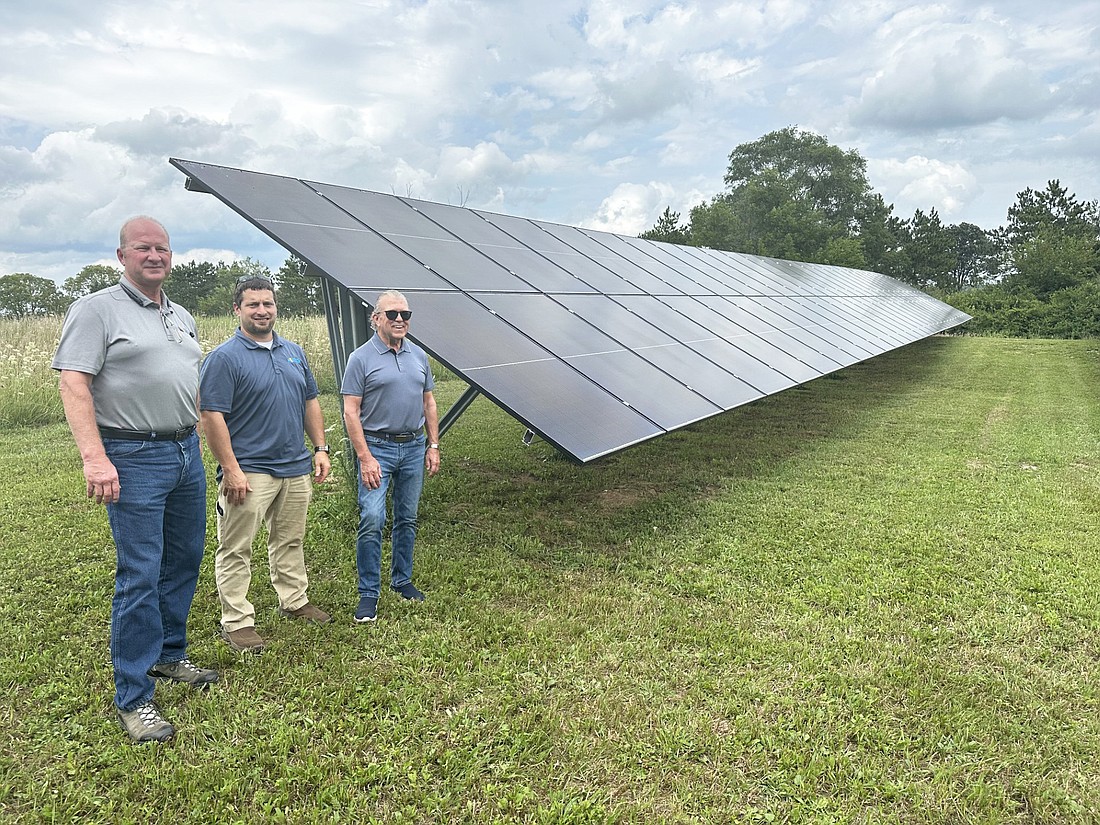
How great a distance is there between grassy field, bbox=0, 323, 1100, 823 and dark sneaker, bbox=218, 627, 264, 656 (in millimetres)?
74

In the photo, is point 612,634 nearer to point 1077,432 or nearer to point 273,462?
point 273,462

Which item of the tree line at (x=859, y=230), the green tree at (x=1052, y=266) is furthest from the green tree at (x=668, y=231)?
the green tree at (x=1052, y=266)

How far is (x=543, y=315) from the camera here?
7297 millimetres

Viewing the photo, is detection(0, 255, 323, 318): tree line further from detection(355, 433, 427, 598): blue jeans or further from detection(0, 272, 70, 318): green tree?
detection(355, 433, 427, 598): blue jeans

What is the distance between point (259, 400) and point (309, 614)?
1.53 m

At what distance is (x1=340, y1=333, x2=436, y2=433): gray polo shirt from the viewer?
4633mm

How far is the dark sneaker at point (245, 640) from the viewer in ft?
13.9

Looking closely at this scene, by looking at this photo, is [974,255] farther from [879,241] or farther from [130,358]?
[130,358]

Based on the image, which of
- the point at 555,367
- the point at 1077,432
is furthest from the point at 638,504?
the point at 1077,432

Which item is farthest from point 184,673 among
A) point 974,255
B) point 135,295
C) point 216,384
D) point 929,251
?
point 974,255

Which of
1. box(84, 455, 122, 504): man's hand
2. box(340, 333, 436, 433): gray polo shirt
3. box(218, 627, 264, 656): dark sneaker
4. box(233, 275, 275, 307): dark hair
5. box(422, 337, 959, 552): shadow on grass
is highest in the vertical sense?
box(233, 275, 275, 307): dark hair

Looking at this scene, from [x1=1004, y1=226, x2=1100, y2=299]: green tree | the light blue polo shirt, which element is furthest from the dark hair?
[x1=1004, y1=226, x2=1100, y2=299]: green tree

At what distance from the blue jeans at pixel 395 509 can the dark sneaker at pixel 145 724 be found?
1.39m

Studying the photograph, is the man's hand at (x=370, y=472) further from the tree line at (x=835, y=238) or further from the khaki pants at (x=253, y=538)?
the tree line at (x=835, y=238)
